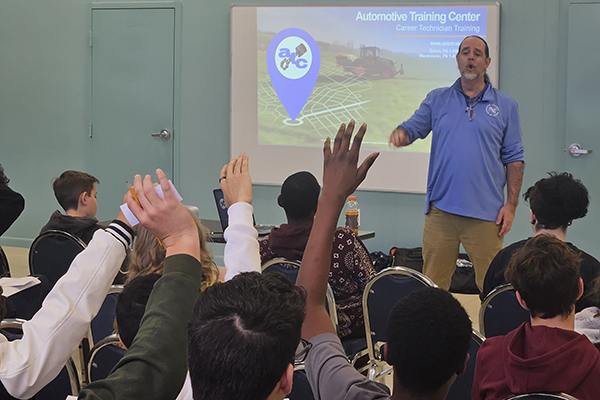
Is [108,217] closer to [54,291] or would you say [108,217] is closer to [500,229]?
[500,229]

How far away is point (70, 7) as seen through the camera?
631cm

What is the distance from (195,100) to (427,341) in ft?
17.2

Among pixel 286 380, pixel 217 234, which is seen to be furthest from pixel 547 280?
pixel 217 234

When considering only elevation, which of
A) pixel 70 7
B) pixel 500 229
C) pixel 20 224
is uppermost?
pixel 70 7


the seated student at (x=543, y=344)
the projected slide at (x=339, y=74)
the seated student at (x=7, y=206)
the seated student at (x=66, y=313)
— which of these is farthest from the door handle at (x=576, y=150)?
the seated student at (x=66, y=313)

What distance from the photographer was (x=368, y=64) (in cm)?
546

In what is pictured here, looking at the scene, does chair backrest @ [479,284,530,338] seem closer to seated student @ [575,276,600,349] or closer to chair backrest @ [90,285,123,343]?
seated student @ [575,276,600,349]

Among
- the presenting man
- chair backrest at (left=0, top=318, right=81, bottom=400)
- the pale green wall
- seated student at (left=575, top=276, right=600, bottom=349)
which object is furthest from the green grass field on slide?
chair backrest at (left=0, top=318, right=81, bottom=400)

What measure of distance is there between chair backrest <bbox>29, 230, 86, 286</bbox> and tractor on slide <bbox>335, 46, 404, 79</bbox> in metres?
3.28

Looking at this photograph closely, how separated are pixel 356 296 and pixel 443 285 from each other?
1.07m

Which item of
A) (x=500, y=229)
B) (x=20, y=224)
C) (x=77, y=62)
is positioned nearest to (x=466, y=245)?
(x=500, y=229)

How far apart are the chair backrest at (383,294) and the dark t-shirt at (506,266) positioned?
379 mm

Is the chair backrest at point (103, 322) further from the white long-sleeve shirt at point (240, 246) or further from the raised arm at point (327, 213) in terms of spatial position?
the raised arm at point (327, 213)

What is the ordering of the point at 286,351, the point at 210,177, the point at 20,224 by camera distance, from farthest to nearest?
the point at 20,224 → the point at 210,177 → the point at 286,351
